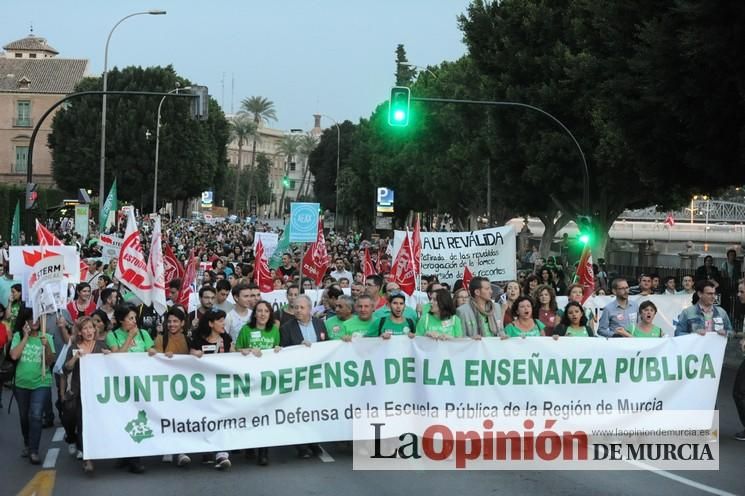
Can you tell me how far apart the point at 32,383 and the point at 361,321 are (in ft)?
10.2

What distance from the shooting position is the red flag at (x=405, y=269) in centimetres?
1677

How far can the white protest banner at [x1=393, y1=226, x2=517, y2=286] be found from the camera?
60.7 ft

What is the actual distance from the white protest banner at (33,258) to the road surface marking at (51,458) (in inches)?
80.5

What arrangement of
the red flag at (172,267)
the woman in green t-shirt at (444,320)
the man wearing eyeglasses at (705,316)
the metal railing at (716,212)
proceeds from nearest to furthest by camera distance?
1. the woman in green t-shirt at (444,320)
2. the man wearing eyeglasses at (705,316)
3. the red flag at (172,267)
4. the metal railing at (716,212)

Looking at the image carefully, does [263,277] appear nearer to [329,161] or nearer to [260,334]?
[260,334]

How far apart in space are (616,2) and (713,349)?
1236cm

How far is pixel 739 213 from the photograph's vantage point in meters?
124

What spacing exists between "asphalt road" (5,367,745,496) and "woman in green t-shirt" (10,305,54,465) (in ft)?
0.74

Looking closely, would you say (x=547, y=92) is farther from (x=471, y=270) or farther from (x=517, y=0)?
(x=471, y=270)

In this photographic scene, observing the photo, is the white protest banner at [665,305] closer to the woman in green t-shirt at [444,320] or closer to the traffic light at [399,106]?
the woman in green t-shirt at [444,320]

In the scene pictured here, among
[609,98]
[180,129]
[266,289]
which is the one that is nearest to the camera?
[266,289]

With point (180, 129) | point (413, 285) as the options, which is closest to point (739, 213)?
point (180, 129)

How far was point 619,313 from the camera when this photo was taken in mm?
13359

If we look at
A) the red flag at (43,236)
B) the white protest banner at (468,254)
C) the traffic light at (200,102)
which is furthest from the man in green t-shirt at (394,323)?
the traffic light at (200,102)
